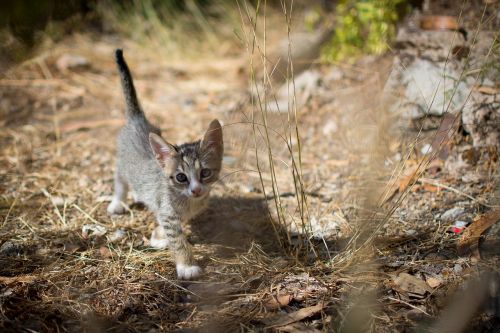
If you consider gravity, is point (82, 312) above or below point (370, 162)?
below

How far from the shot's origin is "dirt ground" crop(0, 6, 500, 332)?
257cm

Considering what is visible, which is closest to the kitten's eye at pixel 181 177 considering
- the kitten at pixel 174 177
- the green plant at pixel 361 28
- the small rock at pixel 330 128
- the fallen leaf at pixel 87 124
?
the kitten at pixel 174 177

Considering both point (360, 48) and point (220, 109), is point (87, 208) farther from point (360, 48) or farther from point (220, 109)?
point (360, 48)

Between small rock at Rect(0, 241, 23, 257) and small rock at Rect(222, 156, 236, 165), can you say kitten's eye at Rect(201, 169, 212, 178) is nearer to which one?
small rock at Rect(222, 156, 236, 165)

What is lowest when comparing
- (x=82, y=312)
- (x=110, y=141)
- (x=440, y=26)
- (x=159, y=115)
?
(x=82, y=312)

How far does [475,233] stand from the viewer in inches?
116

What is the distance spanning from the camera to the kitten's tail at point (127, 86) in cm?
367

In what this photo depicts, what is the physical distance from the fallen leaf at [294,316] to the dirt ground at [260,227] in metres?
0.01

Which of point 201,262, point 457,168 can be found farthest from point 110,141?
point 457,168

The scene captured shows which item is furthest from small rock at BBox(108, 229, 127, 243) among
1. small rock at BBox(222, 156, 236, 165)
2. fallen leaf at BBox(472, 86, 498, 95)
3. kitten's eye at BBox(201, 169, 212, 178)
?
fallen leaf at BBox(472, 86, 498, 95)

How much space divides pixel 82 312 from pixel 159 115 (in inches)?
121

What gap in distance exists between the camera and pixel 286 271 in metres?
2.87

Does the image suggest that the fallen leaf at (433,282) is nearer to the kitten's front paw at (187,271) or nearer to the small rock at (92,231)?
the kitten's front paw at (187,271)

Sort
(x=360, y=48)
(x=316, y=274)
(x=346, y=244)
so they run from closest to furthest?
1. (x=316, y=274)
2. (x=346, y=244)
3. (x=360, y=48)
